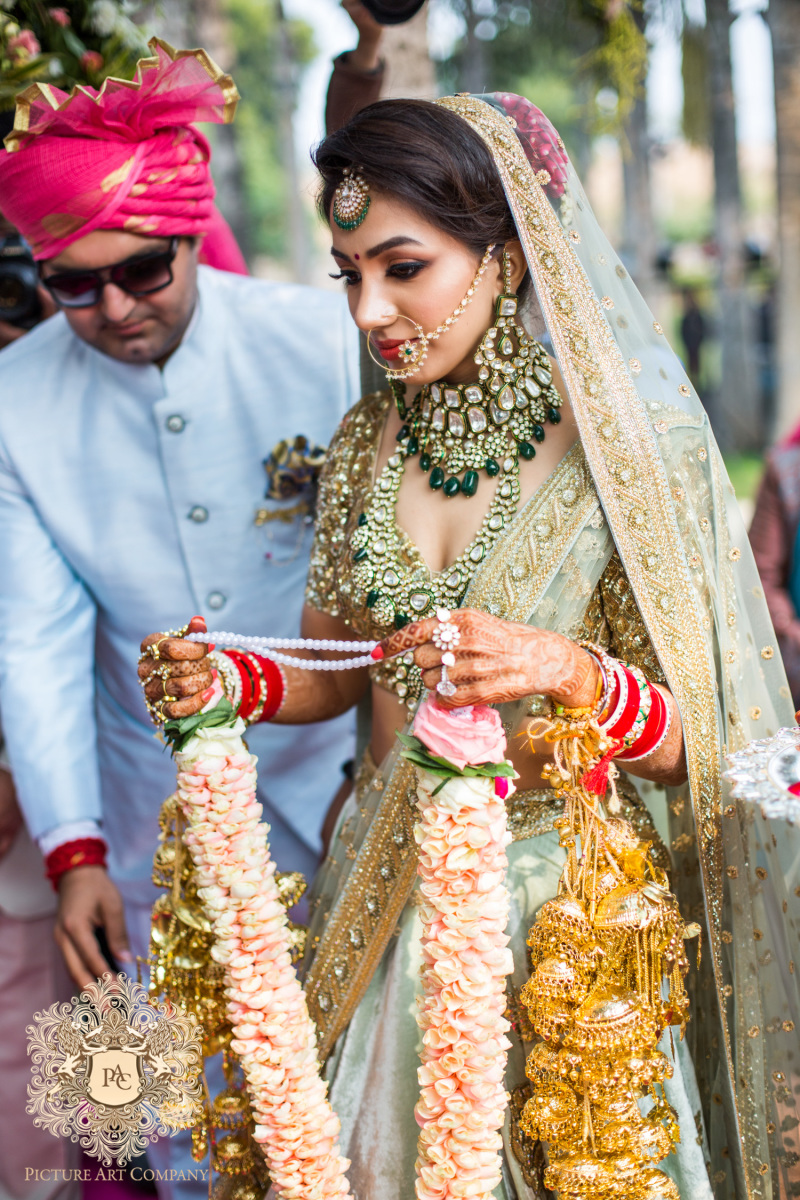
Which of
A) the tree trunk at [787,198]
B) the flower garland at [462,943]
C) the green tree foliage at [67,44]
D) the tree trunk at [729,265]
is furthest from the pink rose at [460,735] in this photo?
the tree trunk at [729,265]

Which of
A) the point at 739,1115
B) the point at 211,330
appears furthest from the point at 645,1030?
the point at 211,330

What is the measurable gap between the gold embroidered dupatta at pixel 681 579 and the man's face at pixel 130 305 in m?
0.87

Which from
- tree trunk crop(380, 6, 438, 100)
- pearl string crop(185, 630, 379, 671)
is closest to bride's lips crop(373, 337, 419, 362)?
pearl string crop(185, 630, 379, 671)

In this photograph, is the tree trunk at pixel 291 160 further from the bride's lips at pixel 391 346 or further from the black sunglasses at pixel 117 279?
the bride's lips at pixel 391 346

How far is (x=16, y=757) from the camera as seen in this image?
237cm

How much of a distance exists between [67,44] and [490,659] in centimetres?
243

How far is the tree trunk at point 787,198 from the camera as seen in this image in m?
6.40

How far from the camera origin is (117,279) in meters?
2.15

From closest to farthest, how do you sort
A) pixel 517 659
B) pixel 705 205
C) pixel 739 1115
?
1. pixel 517 659
2. pixel 739 1115
3. pixel 705 205

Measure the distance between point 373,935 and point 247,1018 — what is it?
10.8 inches

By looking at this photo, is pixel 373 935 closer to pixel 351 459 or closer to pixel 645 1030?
pixel 645 1030

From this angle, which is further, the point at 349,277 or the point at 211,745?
the point at 349,277

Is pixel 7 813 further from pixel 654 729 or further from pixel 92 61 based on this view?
pixel 92 61

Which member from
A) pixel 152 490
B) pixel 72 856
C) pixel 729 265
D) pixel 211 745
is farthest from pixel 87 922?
pixel 729 265
